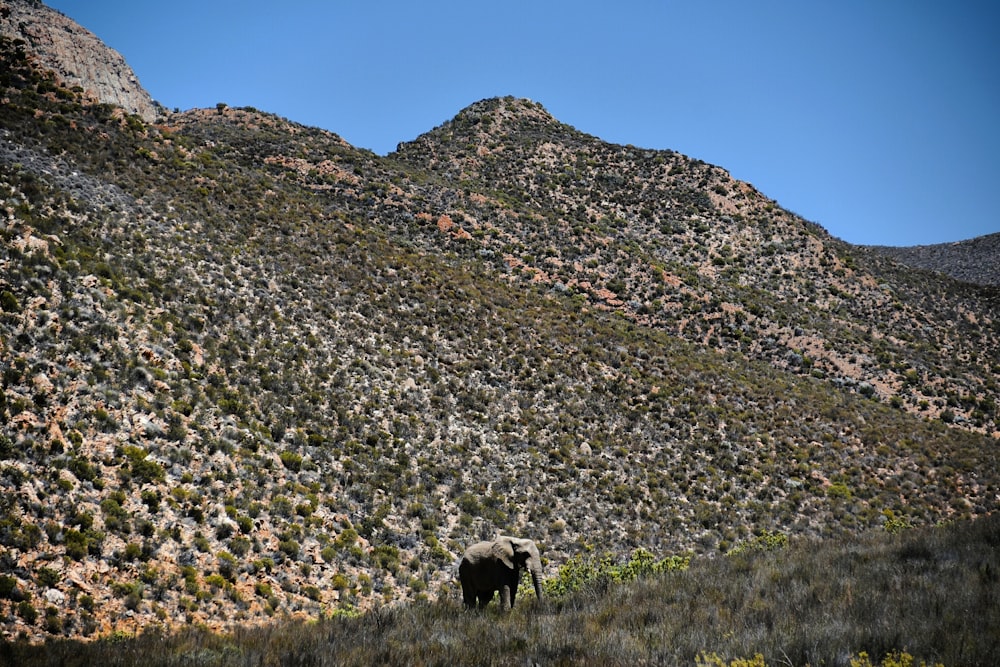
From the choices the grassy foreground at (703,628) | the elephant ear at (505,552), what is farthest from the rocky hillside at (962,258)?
the elephant ear at (505,552)

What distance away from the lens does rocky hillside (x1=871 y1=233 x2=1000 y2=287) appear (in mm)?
75125

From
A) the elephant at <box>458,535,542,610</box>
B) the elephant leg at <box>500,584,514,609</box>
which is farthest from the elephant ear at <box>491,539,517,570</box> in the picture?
the elephant leg at <box>500,584,514,609</box>

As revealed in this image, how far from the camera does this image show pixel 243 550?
15.9 metres

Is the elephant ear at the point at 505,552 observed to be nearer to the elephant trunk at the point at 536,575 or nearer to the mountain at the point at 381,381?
the elephant trunk at the point at 536,575

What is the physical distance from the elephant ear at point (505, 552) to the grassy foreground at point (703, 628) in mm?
917

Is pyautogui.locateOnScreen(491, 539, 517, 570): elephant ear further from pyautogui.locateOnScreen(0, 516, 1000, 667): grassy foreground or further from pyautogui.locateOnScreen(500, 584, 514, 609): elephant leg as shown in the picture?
pyautogui.locateOnScreen(0, 516, 1000, 667): grassy foreground

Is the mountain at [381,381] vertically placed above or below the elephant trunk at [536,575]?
A: above

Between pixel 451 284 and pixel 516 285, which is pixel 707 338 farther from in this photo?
pixel 451 284

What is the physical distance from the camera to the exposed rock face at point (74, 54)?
53.4 meters

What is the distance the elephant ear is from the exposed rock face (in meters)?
58.1

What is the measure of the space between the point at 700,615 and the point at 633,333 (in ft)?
Result: 109

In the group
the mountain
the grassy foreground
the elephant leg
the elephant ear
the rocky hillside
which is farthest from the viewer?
the rocky hillside

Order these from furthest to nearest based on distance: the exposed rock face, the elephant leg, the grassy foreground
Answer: the exposed rock face
the elephant leg
the grassy foreground

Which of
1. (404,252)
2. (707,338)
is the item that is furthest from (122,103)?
(707,338)
